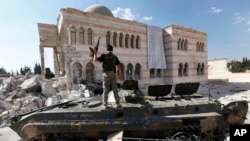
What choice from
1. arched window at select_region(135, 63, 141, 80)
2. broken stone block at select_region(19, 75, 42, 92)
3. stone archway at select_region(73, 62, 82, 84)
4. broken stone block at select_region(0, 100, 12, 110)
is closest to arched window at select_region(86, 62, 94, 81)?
stone archway at select_region(73, 62, 82, 84)

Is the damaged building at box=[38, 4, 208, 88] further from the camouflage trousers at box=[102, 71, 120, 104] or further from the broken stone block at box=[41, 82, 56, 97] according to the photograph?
the camouflage trousers at box=[102, 71, 120, 104]

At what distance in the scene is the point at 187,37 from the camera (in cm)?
2430

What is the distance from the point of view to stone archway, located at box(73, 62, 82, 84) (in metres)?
15.1

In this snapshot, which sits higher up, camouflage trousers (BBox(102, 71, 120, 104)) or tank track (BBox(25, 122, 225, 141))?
camouflage trousers (BBox(102, 71, 120, 104))

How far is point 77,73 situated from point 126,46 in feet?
21.1

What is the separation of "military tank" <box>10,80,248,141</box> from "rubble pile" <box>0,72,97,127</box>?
204 inches

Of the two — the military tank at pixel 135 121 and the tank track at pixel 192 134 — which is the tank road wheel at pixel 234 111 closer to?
the military tank at pixel 135 121

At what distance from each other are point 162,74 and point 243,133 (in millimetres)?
19639

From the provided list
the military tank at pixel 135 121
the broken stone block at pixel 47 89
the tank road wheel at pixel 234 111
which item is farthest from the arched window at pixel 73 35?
the tank road wheel at pixel 234 111

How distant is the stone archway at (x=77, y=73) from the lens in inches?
594

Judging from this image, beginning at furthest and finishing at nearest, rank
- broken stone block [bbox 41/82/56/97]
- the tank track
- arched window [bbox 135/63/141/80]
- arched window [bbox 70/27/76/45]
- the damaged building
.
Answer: arched window [bbox 135/63/141/80] < the damaged building < arched window [bbox 70/27/76/45] < broken stone block [bbox 41/82/56/97] < the tank track

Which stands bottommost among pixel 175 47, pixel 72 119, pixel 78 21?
pixel 72 119

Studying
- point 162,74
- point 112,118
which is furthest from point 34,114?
point 162,74

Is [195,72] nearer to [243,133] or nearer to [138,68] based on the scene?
[138,68]
